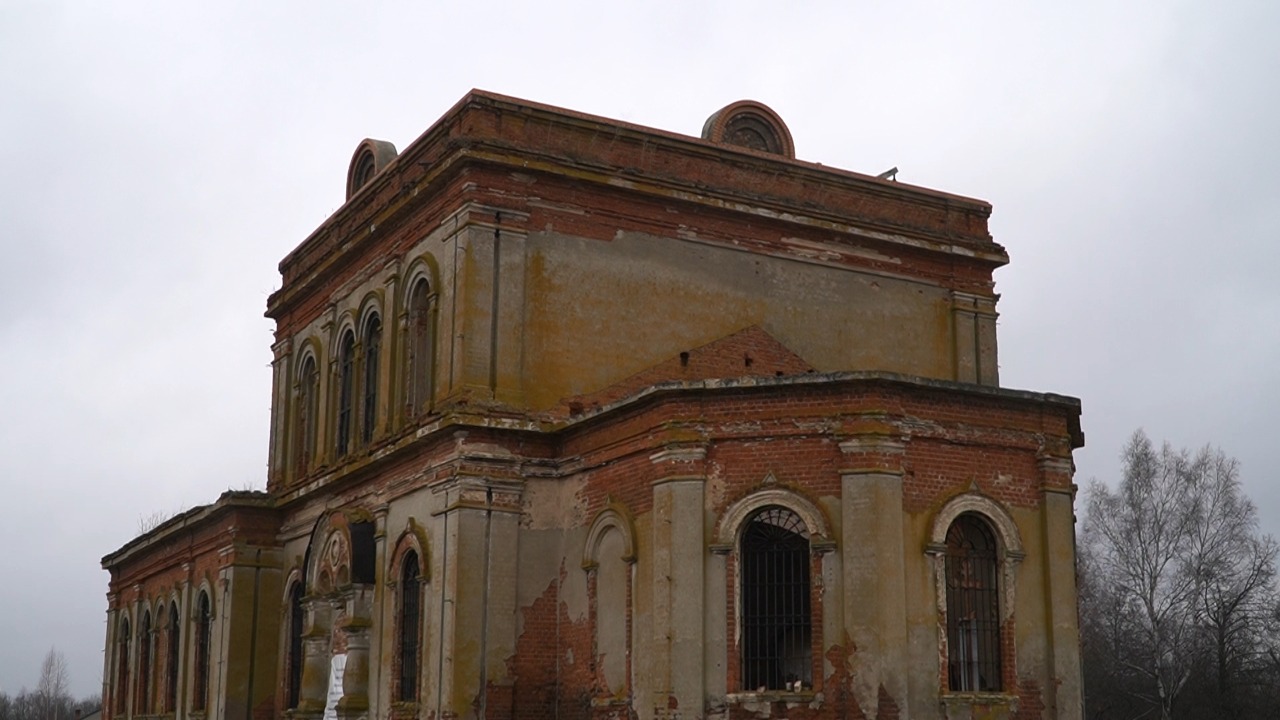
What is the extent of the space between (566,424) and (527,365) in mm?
1146

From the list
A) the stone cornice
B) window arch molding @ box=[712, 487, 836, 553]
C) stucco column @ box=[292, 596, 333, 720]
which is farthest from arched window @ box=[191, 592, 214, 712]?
window arch molding @ box=[712, 487, 836, 553]

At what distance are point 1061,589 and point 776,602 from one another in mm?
3517

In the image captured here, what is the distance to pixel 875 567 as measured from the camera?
16.2 metres

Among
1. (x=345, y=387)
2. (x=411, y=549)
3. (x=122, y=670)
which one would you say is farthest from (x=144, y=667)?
(x=411, y=549)

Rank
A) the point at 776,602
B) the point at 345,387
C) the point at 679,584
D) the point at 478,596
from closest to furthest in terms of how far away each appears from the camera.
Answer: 1. the point at 776,602
2. the point at 679,584
3. the point at 478,596
4. the point at 345,387

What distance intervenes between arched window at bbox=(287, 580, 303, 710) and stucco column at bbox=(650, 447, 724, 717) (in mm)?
9805

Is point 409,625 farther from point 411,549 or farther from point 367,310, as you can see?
point 367,310

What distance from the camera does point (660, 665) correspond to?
1691 cm

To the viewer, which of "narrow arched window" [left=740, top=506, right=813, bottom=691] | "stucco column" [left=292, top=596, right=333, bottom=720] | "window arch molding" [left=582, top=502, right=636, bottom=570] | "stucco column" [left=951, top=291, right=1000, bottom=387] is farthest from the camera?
"stucco column" [left=951, top=291, right=1000, bottom=387]

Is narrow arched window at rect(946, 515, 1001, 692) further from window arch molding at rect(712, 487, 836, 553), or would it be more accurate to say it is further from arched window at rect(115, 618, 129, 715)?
arched window at rect(115, 618, 129, 715)

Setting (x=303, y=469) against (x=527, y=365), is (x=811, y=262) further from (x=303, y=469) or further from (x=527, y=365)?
(x=303, y=469)

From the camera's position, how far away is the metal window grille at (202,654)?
1087 inches

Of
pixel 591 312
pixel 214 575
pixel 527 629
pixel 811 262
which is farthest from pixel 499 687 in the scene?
pixel 214 575

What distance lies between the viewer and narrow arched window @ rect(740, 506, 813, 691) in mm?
16688
